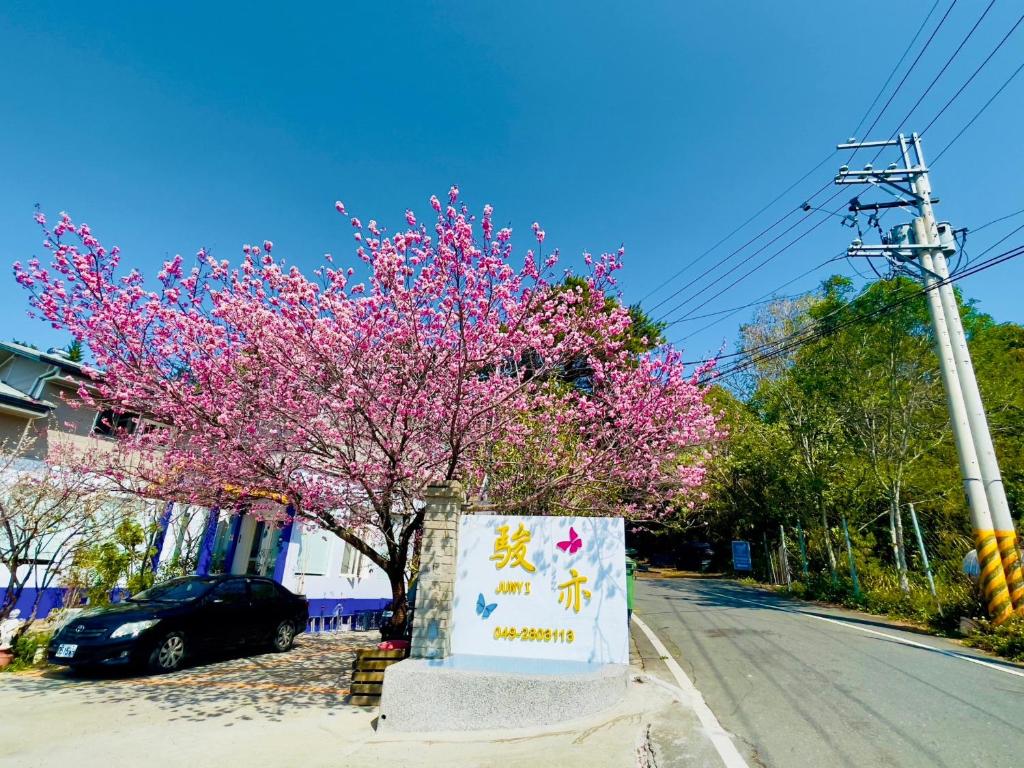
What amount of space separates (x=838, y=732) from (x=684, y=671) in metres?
2.83

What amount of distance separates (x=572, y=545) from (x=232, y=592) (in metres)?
7.22

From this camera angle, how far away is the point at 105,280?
6.70 meters

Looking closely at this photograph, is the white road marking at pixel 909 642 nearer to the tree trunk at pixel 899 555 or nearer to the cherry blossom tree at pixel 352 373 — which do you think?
the tree trunk at pixel 899 555

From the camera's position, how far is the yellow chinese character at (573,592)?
6234 mm

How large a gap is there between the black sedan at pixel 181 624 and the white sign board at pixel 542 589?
17.8ft

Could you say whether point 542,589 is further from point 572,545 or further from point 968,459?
point 968,459

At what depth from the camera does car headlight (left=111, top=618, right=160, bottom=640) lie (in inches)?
307

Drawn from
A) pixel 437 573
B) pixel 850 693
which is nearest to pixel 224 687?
pixel 437 573

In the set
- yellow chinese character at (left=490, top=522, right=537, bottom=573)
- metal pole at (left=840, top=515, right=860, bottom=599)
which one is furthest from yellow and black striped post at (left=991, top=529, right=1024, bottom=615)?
yellow chinese character at (left=490, top=522, right=537, bottom=573)

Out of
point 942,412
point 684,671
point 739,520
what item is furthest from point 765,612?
point 739,520

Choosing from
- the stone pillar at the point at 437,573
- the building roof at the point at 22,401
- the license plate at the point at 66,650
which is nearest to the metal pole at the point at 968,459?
the stone pillar at the point at 437,573

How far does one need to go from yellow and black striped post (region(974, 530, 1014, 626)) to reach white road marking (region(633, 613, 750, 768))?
652 cm

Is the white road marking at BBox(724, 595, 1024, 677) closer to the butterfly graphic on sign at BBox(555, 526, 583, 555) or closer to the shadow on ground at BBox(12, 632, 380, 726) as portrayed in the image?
the butterfly graphic on sign at BBox(555, 526, 583, 555)

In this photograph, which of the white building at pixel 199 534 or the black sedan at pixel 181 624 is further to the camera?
the white building at pixel 199 534
